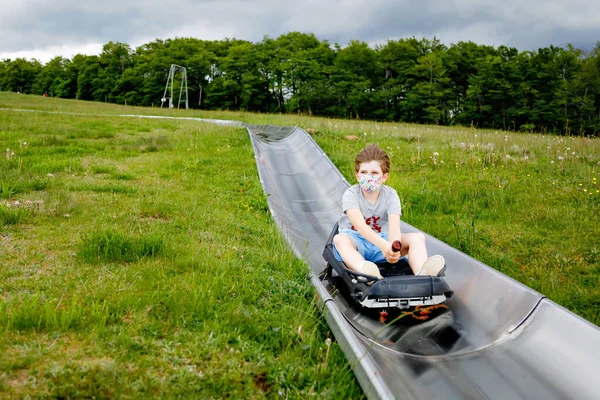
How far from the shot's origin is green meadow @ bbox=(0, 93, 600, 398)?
224cm

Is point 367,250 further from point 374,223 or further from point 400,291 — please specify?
point 400,291

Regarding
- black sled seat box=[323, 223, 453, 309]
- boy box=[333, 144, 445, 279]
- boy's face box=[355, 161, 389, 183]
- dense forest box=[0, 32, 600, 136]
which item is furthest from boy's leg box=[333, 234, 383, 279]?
dense forest box=[0, 32, 600, 136]

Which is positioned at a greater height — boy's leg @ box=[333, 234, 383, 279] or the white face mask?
the white face mask

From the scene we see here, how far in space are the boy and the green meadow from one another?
1.57 ft

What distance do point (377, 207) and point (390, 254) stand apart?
68 cm

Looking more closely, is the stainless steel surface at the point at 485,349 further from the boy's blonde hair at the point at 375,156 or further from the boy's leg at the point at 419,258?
the boy's blonde hair at the point at 375,156

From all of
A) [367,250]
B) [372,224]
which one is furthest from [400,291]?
[372,224]

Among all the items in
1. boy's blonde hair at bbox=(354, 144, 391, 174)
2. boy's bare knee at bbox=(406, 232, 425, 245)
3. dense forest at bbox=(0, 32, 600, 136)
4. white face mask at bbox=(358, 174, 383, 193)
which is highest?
dense forest at bbox=(0, 32, 600, 136)

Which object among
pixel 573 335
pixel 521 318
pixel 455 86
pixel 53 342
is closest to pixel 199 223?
pixel 53 342

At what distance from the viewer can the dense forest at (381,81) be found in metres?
40.9

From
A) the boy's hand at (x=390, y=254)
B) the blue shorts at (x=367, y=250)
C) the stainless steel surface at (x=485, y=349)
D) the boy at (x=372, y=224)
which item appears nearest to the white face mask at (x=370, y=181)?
the boy at (x=372, y=224)

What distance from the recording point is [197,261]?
3.51 m

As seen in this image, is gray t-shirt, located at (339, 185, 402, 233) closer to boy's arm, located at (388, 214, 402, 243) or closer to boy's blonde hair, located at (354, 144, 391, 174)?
boy's arm, located at (388, 214, 402, 243)

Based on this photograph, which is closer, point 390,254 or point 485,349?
point 485,349
